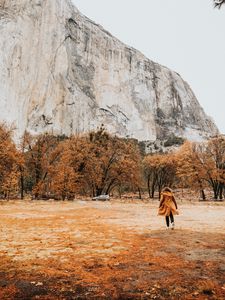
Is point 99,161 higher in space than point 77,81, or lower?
→ lower

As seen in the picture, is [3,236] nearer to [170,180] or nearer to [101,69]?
[170,180]

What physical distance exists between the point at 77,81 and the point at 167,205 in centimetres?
10632

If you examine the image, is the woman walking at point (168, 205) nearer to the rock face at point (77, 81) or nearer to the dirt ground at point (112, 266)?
the dirt ground at point (112, 266)

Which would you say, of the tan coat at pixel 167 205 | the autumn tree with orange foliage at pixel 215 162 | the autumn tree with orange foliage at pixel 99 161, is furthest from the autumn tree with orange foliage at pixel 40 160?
the tan coat at pixel 167 205

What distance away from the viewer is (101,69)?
410 feet

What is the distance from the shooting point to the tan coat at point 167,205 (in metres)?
12.5

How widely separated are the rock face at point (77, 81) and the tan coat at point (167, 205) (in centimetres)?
7643

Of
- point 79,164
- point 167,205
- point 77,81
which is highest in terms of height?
point 77,81

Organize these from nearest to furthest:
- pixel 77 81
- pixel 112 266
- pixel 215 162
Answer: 1. pixel 112 266
2. pixel 215 162
3. pixel 77 81

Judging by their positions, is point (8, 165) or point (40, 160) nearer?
point (8, 165)

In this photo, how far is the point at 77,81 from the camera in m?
115

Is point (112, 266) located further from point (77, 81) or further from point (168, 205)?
point (77, 81)

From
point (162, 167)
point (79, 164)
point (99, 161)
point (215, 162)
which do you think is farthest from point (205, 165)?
point (79, 164)

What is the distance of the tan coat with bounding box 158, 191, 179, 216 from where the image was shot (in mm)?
12477
